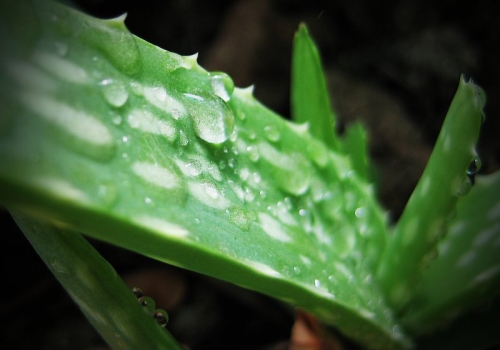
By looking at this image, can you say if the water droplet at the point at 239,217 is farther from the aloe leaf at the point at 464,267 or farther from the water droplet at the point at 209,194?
the aloe leaf at the point at 464,267

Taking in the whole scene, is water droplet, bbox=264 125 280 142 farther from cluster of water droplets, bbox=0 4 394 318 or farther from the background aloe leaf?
the background aloe leaf

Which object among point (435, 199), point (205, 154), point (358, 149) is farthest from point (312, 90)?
point (205, 154)

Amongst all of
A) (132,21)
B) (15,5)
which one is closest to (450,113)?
(15,5)

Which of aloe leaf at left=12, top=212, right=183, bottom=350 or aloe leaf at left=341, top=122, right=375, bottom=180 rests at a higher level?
aloe leaf at left=341, top=122, right=375, bottom=180

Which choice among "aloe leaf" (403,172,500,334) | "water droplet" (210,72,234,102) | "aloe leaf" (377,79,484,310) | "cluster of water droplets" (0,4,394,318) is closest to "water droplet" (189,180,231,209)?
"cluster of water droplets" (0,4,394,318)

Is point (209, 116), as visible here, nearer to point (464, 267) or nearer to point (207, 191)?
point (207, 191)

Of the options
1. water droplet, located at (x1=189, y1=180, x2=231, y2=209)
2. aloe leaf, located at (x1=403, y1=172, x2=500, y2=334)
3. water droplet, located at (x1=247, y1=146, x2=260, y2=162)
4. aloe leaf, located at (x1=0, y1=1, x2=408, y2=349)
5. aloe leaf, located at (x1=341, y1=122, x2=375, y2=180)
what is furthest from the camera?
aloe leaf, located at (x1=341, y1=122, x2=375, y2=180)
